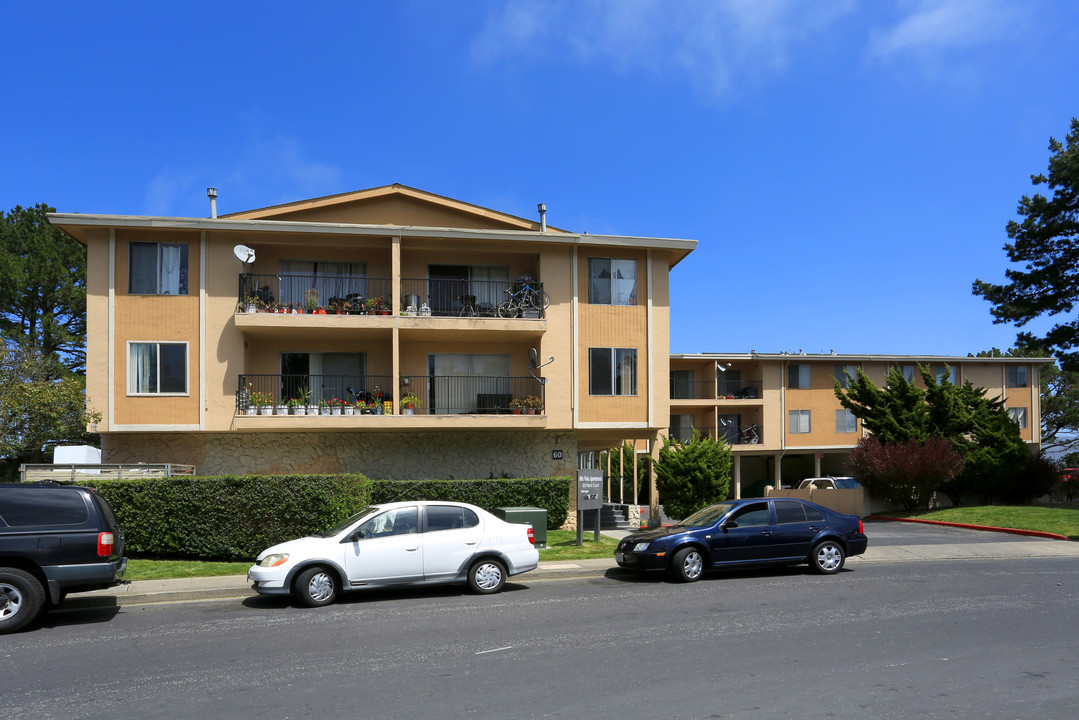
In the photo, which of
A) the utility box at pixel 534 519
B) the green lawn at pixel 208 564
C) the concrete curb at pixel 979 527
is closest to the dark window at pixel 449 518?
the green lawn at pixel 208 564

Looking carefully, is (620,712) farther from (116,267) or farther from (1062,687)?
(116,267)

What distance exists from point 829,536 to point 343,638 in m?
8.82

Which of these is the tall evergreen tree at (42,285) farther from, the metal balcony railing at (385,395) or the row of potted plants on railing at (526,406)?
the row of potted plants on railing at (526,406)

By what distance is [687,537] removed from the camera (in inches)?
537

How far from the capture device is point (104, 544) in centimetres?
1062

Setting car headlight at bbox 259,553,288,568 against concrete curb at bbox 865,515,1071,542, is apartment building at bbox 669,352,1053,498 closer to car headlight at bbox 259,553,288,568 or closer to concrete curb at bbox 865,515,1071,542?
concrete curb at bbox 865,515,1071,542

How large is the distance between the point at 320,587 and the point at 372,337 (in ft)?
43.3

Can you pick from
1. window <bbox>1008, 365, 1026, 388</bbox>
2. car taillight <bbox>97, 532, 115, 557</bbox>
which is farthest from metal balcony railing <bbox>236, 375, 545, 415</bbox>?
window <bbox>1008, 365, 1026, 388</bbox>

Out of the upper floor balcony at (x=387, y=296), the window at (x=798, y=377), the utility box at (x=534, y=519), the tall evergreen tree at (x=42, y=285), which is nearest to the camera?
the utility box at (x=534, y=519)

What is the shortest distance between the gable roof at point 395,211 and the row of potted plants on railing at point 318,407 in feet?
17.0

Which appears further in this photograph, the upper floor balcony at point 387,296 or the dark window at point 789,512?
the upper floor balcony at point 387,296

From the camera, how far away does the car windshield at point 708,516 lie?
46.5 feet

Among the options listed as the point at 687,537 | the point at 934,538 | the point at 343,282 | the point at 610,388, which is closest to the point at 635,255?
the point at 610,388

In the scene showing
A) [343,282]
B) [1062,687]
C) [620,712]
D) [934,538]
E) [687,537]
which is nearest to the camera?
Answer: [620,712]
